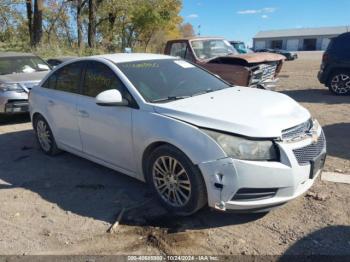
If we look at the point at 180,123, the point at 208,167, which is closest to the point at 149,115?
the point at 180,123

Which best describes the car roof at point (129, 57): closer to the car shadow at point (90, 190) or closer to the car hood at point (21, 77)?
the car shadow at point (90, 190)

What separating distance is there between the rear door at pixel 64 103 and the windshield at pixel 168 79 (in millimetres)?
934

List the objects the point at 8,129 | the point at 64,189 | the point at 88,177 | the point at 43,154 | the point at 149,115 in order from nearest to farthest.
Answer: the point at 149,115 < the point at 64,189 < the point at 88,177 < the point at 43,154 < the point at 8,129

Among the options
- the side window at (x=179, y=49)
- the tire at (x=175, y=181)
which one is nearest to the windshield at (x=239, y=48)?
the side window at (x=179, y=49)

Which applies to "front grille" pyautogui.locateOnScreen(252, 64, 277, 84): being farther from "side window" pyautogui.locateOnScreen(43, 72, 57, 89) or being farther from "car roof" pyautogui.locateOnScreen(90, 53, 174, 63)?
"side window" pyautogui.locateOnScreen(43, 72, 57, 89)

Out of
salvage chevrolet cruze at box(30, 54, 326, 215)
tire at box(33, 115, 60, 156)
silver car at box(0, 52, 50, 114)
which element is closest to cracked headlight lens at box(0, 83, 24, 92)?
silver car at box(0, 52, 50, 114)

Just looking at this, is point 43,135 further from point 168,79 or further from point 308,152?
point 308,152

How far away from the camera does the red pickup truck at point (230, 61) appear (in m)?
8.70

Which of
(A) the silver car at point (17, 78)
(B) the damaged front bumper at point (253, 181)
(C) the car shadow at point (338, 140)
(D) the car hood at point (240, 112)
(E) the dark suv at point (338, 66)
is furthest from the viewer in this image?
(E) the dark suv at point (338, 66)

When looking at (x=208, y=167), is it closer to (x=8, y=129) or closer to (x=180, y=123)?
(x=180, y=123)

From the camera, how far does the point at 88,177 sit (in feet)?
17.3

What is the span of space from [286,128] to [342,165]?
2188 millimetres

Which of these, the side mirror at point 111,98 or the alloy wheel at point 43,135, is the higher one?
the side mirror at point 111,98

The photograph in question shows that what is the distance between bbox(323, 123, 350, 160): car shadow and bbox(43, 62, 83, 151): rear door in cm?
383
